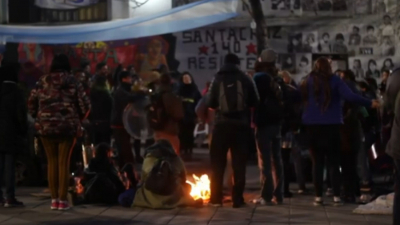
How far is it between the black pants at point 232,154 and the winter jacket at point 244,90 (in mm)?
87

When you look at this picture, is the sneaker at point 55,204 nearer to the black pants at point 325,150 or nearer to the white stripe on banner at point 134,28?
the black pants at point 325,150

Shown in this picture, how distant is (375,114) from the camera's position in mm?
14023

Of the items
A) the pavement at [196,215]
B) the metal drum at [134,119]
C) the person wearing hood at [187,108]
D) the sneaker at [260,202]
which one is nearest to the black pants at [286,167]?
the pavement at [196,215]

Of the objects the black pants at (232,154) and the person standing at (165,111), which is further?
the person standing at (165,111)

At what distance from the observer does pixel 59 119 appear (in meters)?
11.3

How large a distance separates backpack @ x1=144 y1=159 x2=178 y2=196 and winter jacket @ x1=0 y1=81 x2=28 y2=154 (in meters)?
1.80

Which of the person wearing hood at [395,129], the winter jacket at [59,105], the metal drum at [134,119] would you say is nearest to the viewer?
the person wearing hood at [395,129]

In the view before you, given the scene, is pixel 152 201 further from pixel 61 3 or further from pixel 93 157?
pixel 61 3

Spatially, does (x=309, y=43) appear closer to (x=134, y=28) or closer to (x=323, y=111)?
(x=134, y=28)

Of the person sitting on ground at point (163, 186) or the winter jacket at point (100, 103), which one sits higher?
the winter jacket at point (100, 103)

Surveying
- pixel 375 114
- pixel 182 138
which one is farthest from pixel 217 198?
pixel 182 138

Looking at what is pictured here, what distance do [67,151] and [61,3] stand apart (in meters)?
5.15

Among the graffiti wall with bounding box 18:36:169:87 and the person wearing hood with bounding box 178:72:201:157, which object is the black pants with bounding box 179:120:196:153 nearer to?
the person wearing hood with bounding box 178:72:201:157

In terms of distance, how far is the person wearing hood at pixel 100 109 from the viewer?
1561 centimetres
